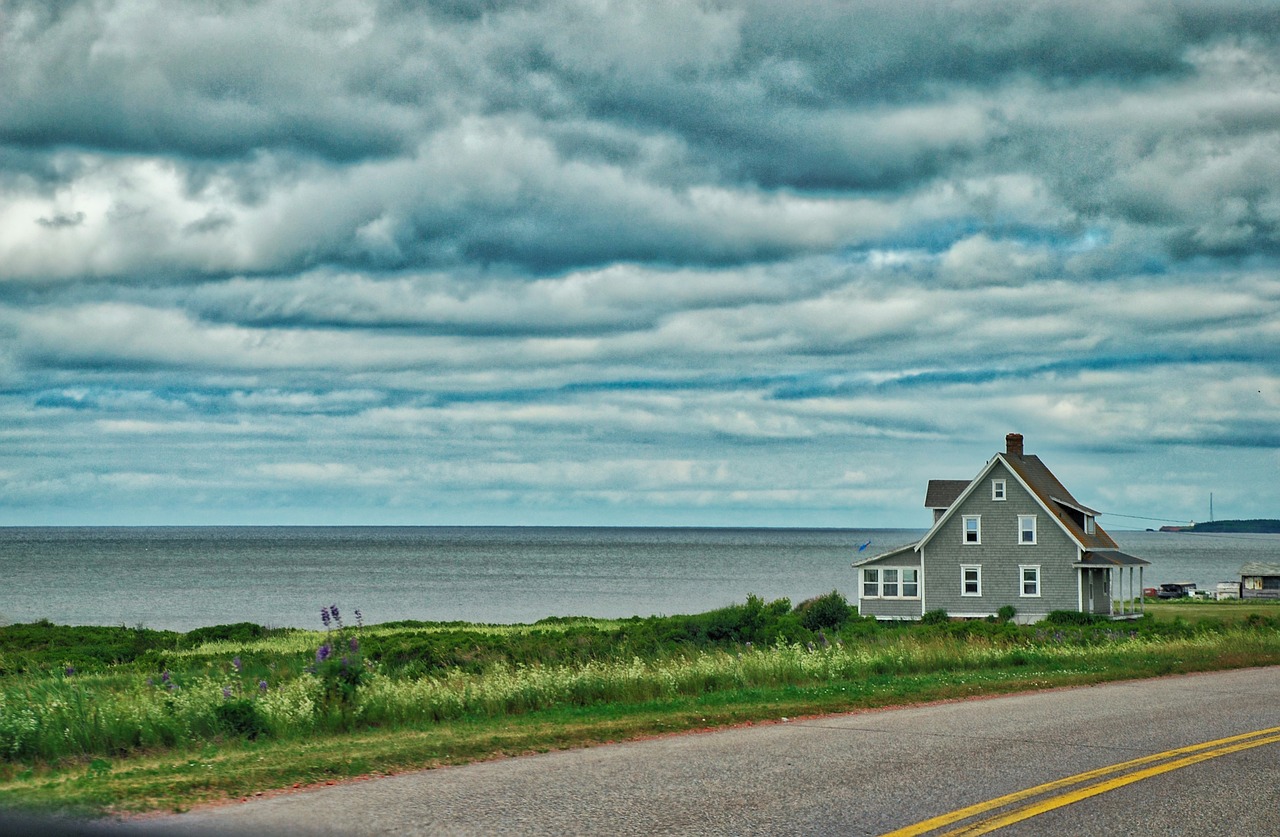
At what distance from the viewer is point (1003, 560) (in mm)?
54094

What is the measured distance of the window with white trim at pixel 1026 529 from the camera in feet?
176

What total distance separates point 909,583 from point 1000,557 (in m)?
4.51

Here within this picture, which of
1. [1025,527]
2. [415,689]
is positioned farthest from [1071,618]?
[415,689]

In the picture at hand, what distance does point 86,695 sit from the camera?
1366 cm

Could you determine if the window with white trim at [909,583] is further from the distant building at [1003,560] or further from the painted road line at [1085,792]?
the painted road line at [1085,792]

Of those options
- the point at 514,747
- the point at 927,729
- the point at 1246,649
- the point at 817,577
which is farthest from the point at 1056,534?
the point at 817,577

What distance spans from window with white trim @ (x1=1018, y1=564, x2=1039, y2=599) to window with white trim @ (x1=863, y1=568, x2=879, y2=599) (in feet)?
22.5

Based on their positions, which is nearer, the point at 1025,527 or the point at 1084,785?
the point at 1084,785

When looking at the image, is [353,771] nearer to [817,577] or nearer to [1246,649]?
[1246,649]

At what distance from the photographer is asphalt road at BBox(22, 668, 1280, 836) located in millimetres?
8500

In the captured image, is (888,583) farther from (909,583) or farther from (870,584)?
(870,584)

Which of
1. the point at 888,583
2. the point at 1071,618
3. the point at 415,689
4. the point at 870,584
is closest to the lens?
the point at 415,689

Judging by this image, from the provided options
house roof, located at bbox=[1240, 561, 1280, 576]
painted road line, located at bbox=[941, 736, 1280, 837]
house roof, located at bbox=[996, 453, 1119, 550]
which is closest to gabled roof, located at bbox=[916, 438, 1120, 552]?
house roof, located at bbox=[996, 453, 1119, 550]

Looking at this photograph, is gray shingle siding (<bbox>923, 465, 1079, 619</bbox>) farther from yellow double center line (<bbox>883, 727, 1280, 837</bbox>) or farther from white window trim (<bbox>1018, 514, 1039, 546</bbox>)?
yellow double center line (<bbox>883, 727, 1280, 837</bbox>)
